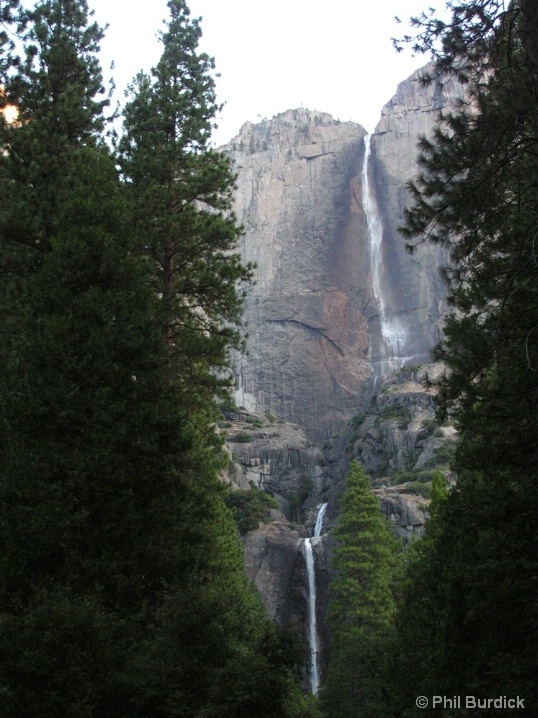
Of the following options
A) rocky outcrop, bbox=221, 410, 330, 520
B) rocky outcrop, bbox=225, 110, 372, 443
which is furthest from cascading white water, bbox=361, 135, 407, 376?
rocky outcrop, bbox=221, 410, 330, 520

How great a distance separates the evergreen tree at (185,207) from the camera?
17.7m

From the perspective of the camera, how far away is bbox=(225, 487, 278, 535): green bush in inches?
1908

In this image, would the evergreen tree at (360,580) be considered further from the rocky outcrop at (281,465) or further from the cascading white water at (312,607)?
the rocky outcrop at (281,465)

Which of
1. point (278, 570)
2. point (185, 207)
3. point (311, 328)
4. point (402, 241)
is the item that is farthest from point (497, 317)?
point (402, 241)

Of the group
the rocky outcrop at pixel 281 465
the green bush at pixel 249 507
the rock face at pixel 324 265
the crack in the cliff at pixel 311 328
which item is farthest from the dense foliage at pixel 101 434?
the crack in the cliff at pixel 311 328

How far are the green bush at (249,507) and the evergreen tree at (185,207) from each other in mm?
30613

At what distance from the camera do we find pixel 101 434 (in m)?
12.0

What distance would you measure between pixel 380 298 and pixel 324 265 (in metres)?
7.01

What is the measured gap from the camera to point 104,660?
10312mm

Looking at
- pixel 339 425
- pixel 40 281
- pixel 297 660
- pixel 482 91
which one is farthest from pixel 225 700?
pixel 339 425

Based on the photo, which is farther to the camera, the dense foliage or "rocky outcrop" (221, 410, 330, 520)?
"rocky outcrop" (221, 410, 330, 520)

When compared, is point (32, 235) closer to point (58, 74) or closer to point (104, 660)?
point (58, 74)

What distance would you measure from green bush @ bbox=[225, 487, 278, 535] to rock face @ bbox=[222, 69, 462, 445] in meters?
29.5

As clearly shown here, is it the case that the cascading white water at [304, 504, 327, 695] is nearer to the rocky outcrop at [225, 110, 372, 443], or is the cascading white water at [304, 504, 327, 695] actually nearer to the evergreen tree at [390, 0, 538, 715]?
the evergreen tree at [390, 0, 538, 715]
